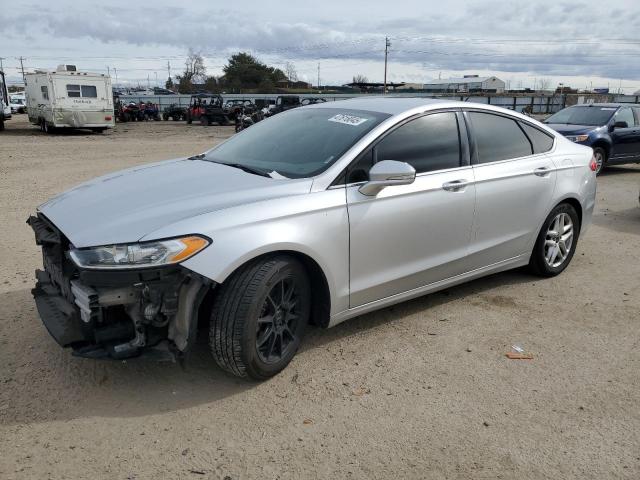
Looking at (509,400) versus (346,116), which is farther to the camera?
(346,116)

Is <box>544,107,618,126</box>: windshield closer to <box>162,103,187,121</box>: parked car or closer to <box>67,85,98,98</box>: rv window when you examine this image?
<box>67,85,98,98</box>: rv window

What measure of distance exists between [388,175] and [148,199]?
56.5 inches

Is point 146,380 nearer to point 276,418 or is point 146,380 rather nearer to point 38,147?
point 276,418

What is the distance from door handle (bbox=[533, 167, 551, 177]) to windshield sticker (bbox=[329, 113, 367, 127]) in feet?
5.74

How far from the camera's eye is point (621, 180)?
12.0 meters

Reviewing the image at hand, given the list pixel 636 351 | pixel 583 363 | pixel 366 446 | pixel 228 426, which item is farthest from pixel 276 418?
pixel 636 351

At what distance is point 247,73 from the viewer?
8375cm

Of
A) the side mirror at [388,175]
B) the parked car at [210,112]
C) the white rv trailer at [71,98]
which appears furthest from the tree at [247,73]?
the side mirror at [388,175]

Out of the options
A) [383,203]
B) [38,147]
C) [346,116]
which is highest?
[346,116]

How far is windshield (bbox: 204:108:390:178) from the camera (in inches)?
147

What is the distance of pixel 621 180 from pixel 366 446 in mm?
11276

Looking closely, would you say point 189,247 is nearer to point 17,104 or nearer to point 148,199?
point 148,199

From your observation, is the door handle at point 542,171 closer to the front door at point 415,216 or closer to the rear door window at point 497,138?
the rear door window at point 497,138

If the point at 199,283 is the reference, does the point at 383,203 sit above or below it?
above
